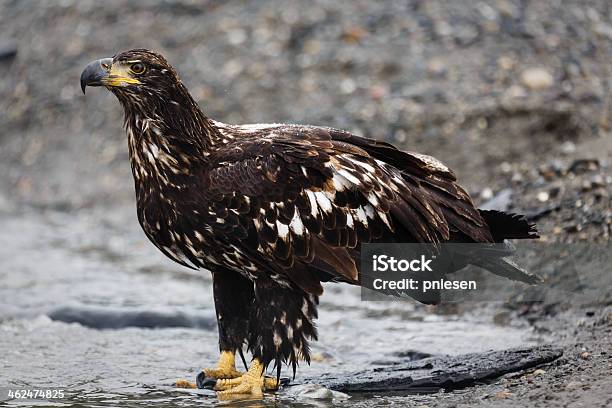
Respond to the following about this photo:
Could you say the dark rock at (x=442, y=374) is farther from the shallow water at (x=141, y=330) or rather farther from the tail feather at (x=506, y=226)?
the tail feather at (x=506, y=226)

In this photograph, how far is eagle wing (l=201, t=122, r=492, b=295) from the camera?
21.6 feet

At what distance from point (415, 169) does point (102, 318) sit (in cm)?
319

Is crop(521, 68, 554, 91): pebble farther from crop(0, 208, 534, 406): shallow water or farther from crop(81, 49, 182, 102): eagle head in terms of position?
crop(81, 49, 182, 102): eagle head

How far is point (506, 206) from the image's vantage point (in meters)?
9.91

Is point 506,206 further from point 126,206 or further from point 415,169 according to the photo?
point 126,206

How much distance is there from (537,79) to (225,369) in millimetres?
7110

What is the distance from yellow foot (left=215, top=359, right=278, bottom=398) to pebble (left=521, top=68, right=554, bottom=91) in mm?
6982

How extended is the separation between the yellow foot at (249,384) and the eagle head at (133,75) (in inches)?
69.8

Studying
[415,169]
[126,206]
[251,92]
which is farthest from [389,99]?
[415,169]

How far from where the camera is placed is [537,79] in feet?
42.6

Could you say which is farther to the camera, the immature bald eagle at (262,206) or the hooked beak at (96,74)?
the hooked beak at (96,74)

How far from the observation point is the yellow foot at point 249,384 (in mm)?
6812

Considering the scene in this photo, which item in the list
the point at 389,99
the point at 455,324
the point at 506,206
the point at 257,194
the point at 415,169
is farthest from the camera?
the point at 389,99

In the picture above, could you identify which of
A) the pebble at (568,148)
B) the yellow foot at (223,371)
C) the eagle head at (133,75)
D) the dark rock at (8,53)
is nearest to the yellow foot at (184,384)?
the yellow foot at (223,371)
